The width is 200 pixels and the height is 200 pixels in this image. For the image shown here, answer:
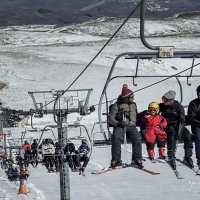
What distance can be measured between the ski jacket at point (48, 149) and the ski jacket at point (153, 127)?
5142 millimetres

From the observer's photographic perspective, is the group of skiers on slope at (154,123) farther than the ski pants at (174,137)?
No

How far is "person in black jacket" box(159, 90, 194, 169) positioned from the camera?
1048cm

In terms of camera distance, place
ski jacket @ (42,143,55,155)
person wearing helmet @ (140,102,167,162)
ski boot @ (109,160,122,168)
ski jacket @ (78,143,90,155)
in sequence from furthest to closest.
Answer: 1. ski jacket @ (78,143,90,155)
2. ski jacket @ (42,143,55,155)
3. ski boot @ (109,160,122,168)
4. person wearing helmet @ (140,102,167,162)

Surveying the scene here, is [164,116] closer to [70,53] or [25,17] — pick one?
[70,53]

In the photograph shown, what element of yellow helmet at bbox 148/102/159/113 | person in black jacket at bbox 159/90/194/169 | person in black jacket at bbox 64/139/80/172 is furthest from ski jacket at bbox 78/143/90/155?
yellow helmet at bbox 148/102/159/113

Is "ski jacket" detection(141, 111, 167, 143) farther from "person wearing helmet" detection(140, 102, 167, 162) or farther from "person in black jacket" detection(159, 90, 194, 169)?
"person in black jacket" detection(159, 90, 194, 169)

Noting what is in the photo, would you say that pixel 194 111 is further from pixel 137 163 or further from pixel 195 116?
pixel 137 163

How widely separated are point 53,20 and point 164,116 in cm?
14907

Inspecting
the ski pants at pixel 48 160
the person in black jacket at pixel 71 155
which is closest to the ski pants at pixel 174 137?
the person in black jacket at pixel 71 155

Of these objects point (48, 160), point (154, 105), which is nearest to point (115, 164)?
point (154, 105)

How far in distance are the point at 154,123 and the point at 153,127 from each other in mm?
92

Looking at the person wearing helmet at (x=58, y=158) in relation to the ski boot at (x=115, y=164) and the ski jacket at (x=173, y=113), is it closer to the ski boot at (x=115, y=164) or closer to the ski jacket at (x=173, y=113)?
the ski boot at (x=115, y=164)

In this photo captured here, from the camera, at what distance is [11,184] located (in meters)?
29.0

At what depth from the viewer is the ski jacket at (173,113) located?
10.5 metres
